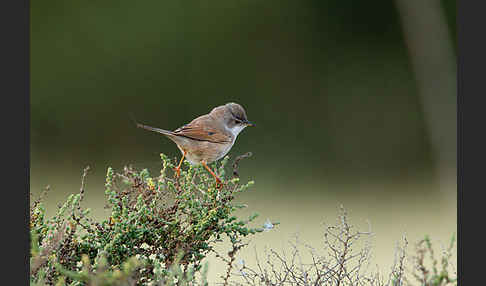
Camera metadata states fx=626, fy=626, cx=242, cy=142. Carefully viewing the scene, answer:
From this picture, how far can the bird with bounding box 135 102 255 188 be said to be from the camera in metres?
4.07

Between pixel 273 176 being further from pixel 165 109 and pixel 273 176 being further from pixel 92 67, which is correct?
pixel 92 67

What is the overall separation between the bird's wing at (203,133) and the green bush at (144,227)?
0.94 metres

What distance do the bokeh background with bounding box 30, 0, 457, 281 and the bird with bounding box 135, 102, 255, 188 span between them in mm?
4814

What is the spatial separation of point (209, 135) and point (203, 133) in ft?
0.14

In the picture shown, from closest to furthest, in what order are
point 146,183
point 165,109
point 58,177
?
1. point 146,183
2. point 58,177
3. point 165,109

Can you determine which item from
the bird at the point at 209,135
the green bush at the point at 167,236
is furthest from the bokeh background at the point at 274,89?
the green bush at the point at 167,236

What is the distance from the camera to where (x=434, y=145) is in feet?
34.6

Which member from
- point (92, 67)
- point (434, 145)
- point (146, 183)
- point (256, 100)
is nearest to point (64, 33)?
point (92, 67)

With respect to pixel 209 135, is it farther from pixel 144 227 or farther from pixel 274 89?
pixel 274 89

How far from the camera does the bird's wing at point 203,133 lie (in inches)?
163

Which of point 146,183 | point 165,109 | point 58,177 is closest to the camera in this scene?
point 146,183

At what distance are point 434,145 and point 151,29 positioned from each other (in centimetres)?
504

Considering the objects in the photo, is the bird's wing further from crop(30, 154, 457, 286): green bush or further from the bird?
crop(30, 154, 457, 286): green bush

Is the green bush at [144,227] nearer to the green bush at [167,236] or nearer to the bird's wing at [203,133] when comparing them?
the green bush at [167,236]
